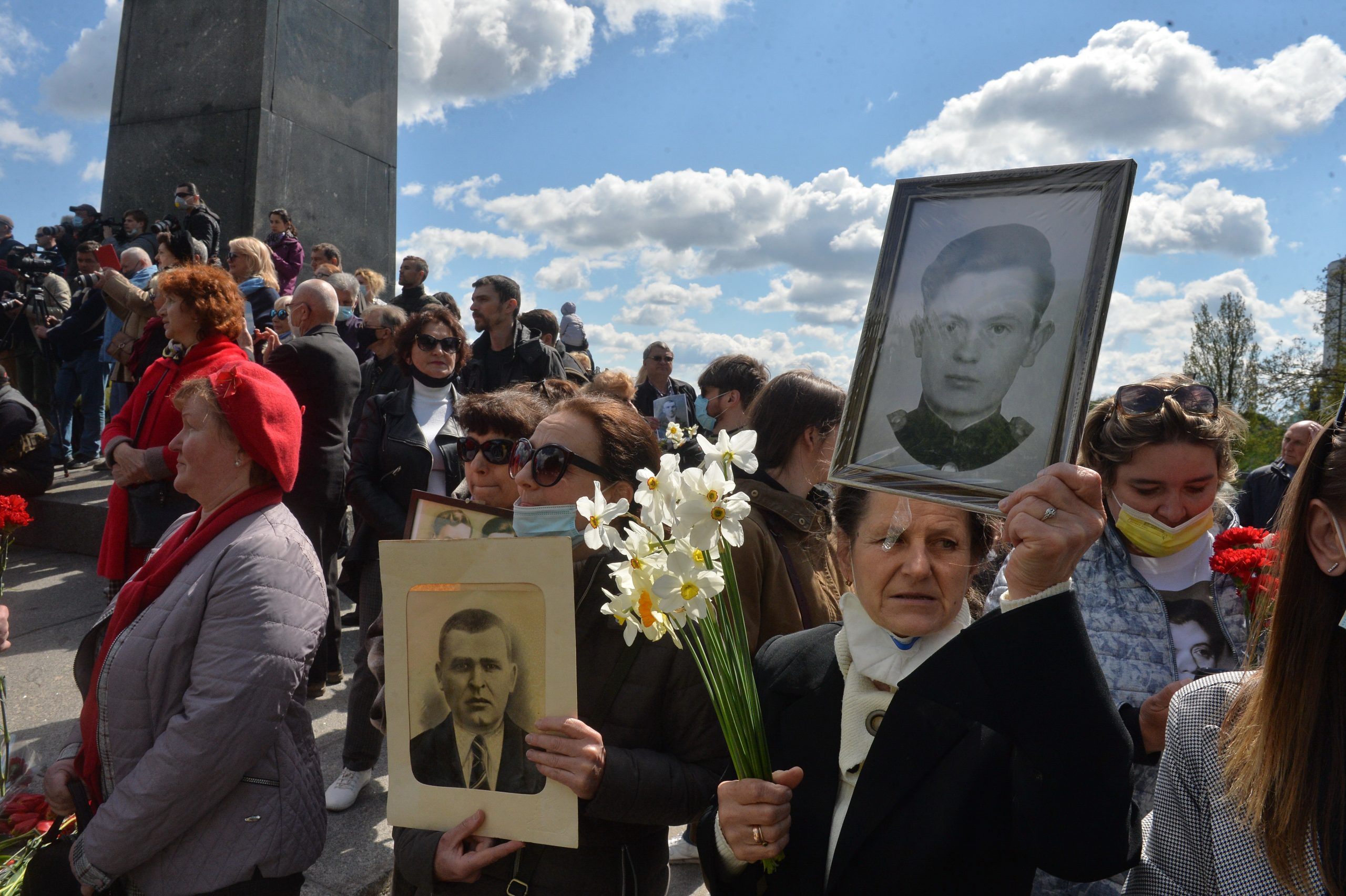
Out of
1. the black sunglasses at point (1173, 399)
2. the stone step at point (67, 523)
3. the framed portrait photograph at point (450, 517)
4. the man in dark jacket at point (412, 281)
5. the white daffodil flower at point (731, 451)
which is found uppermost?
the man in dark jacket at point (412, 281)

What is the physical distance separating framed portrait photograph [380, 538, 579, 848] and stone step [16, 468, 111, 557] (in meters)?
7.15

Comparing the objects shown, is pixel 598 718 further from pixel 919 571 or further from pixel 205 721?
pixel 205 721

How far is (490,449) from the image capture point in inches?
121

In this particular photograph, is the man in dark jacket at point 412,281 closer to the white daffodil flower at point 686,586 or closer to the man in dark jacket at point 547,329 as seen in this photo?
the man in dark jacket at point 547,329

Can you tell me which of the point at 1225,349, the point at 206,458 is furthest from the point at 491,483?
the point at 1225,349

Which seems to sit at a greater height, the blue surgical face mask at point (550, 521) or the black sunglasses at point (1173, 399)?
the black sunglasses at point (1173, 399)

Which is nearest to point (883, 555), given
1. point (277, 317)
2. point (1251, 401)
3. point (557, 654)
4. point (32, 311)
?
point (557, 654)

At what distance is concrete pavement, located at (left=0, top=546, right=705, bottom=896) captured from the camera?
11.8ft

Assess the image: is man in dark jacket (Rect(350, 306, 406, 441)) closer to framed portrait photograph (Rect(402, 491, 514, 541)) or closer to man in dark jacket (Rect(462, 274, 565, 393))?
man in dark jacket (Rect(462, 274, 565, 393))

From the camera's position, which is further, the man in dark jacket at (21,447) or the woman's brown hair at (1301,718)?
the man in dark jacket at (21,447)

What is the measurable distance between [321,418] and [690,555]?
4.58 meters

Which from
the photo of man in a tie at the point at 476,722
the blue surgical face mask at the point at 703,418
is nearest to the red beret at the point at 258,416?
the photo of man in a tie at the point at 476,722

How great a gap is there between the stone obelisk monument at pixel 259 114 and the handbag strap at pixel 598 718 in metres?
9.44

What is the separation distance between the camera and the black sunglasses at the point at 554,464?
2398 millimetres
